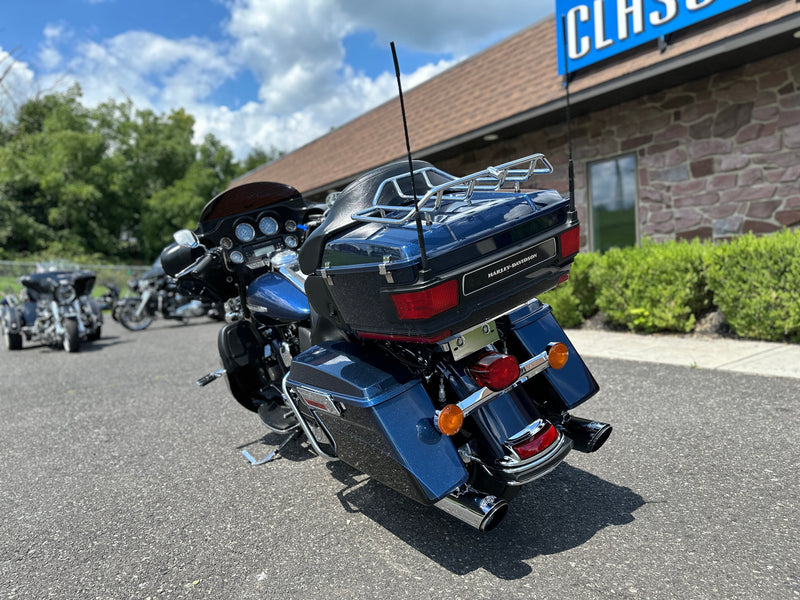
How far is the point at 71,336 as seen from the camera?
957cm

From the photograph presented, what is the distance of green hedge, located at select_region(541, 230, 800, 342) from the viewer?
5371mm

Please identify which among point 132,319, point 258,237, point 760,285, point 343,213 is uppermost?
point 343,213

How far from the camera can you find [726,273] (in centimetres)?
577

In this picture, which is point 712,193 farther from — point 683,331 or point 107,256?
point 107,256

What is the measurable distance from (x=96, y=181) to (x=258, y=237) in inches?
1249

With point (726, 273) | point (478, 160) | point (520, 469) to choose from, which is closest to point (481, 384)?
point (520, 469)

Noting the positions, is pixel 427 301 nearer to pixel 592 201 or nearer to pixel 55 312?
pixel 592 201

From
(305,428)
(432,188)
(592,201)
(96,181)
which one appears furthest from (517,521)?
(96,181)

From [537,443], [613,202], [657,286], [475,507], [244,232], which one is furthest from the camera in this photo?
[613,202]

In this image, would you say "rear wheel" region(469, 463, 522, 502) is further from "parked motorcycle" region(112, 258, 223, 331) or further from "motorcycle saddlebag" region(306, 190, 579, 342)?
"parked motorcycle" region(112, 258, 223, 331)

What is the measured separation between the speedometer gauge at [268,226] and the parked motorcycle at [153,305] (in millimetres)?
8558

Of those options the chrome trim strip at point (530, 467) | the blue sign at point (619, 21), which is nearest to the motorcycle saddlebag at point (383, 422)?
the chrome trim strip at point (530, 467)

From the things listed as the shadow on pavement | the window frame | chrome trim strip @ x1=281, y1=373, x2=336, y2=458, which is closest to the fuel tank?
chrome trim strip @ x1=281, y1=373, x2=336, y2=458

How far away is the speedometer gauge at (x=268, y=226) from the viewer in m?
3.98
